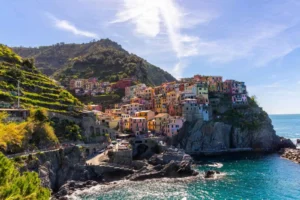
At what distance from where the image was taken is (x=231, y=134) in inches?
3322

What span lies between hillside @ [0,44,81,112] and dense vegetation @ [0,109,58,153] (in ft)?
32.5

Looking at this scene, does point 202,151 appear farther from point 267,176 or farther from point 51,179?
point 51,179

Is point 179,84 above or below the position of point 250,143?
above

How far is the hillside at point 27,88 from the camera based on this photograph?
59.0 metres

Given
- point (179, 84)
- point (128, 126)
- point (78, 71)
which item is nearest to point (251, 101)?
point (179, 84)

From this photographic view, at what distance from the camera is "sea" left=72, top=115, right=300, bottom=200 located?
133ft

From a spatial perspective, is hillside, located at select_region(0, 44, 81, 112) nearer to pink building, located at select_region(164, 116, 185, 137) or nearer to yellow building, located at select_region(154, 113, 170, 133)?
yellow building, located at select_region(154, 113, 170, 133)

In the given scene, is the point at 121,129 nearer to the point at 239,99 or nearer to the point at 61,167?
the point at 61,167

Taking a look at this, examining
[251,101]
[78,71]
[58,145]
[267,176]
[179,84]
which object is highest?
[78,71]

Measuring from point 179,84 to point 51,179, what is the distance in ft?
218

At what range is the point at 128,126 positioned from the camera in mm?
84062

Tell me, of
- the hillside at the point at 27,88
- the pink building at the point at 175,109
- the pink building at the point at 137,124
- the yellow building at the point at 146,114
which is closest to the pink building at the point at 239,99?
the pink building at the point at 175,109

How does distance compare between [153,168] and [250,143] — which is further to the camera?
[250,143]

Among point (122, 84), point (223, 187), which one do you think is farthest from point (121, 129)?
point (223, 187)
